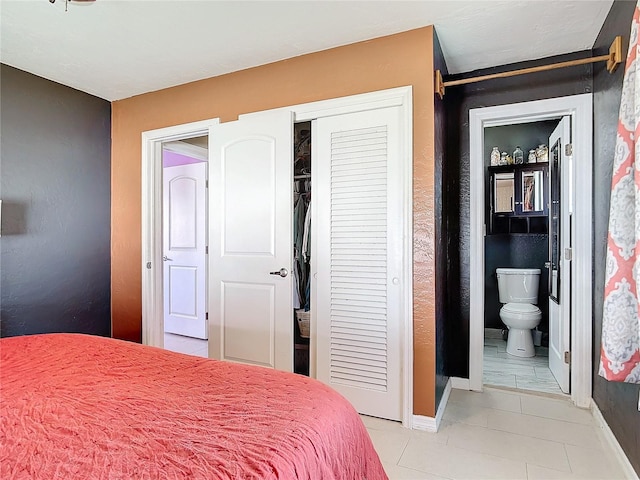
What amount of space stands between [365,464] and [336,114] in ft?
6.44

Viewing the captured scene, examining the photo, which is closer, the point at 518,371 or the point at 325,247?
the point at 325,247

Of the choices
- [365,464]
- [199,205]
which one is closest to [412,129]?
[365,464]

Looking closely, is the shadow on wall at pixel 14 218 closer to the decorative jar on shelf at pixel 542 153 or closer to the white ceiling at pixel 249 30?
the white ceiling at pixel 249 30

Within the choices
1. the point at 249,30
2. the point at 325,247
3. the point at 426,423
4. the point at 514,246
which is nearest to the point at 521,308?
the point at 514,246

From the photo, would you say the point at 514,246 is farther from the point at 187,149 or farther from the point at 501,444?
the point at 187,149

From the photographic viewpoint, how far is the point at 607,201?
2.07 m

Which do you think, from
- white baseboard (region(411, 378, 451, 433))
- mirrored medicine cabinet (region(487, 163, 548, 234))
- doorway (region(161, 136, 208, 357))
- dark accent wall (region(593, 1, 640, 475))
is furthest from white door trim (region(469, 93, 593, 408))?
doorway (region(161, 136, 208, 357))

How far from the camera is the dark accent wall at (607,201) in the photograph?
1752mm

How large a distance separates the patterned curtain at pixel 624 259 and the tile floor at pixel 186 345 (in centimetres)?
329

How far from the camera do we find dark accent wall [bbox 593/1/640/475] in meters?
1.75

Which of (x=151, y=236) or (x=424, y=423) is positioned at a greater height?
(x=151, y=236)

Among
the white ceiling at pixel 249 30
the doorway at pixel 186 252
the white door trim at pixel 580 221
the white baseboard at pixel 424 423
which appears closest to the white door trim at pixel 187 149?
the doorway at pixel 186 252

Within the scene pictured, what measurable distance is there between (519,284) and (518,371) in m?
1.12

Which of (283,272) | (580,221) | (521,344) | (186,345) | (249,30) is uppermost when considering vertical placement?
(249,30)
